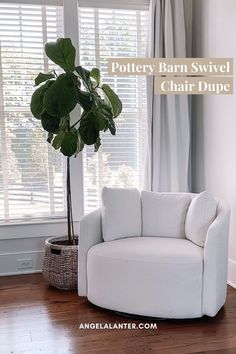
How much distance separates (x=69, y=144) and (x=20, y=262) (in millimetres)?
1293

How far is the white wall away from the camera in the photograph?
2.96 meters

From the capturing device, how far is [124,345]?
2148 millimetres

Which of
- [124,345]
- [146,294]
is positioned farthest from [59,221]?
[124,345]

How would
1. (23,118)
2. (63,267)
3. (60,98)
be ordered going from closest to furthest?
(60,98) < (63,267) < (23,118)

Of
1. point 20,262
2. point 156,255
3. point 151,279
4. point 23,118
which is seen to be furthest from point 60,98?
point 20,262

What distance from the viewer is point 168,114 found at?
3.42m

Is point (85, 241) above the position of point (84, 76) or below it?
below

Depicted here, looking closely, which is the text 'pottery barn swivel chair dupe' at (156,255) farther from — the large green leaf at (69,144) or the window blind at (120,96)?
the window blind at (120,96)

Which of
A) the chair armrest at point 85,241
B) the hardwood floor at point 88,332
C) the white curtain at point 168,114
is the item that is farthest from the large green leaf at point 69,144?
the hardwood floor at point 88,332

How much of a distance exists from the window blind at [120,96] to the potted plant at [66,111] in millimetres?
517

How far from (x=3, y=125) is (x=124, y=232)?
4.75ft

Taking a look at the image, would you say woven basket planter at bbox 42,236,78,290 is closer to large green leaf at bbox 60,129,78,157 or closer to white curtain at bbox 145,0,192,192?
large green leaf at bbox 60,129,78,157

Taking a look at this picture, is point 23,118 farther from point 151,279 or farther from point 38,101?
point 151,279

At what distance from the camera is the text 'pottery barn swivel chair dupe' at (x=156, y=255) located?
2.36 m
